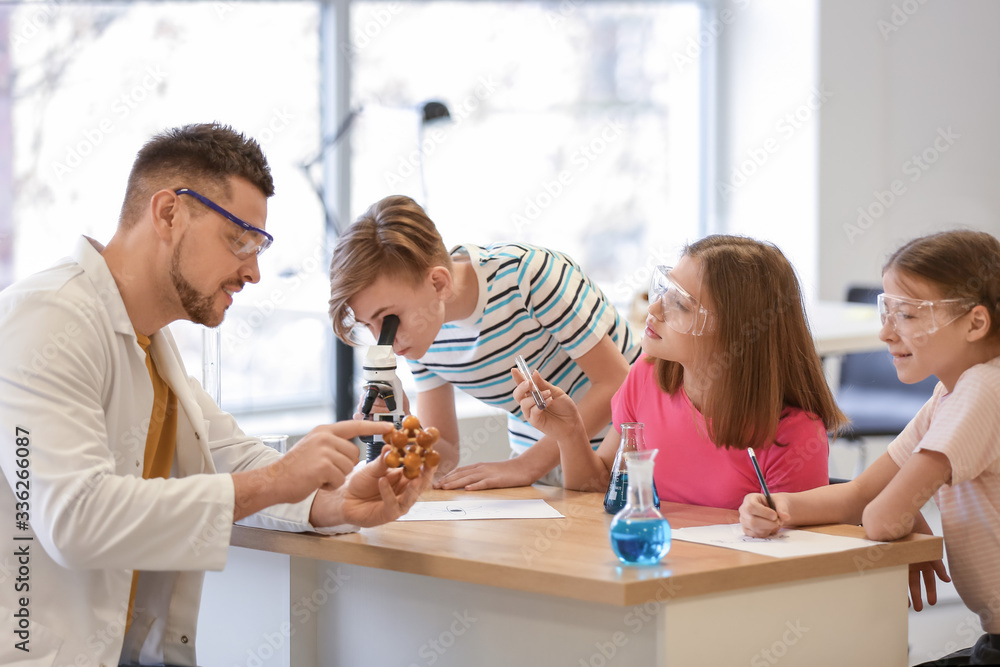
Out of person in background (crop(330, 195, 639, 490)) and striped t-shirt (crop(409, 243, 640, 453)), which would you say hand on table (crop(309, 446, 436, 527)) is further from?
striped t-shirt (crop(409, 243, 640, 453))

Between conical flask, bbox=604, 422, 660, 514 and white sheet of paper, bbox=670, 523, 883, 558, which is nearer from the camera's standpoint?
white sheet of paper, bbox=670, 523, 883, 558

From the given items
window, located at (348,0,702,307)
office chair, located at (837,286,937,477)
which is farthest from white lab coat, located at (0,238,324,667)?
window, located at (348,0,702,307)

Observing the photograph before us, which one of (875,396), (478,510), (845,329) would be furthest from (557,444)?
(875,396)

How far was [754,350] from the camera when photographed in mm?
1945

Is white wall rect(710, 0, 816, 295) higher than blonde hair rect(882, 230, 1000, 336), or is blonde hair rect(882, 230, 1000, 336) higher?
white wall rect(710, 0, 816, 295)

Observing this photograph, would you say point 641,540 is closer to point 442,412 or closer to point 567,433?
point 567,433

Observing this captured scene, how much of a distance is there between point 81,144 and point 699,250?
320 cm

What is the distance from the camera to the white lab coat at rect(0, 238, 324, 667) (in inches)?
56.8

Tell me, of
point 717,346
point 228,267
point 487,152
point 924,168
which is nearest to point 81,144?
point 487,152
